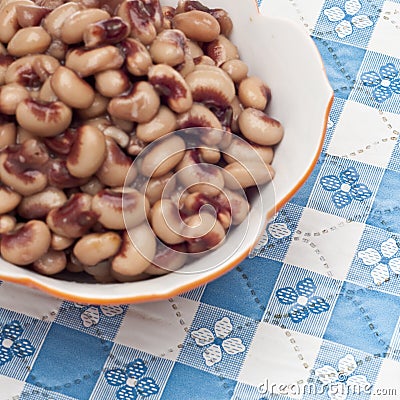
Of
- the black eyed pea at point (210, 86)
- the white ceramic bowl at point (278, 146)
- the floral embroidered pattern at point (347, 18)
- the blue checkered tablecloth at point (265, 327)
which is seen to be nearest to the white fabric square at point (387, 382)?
the blue checkered tablecloth at point (265, 327)

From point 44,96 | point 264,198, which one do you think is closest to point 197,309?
point 264,198

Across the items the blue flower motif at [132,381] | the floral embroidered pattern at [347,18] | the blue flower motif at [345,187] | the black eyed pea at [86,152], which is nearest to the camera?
the black eyed pea at [86,152]

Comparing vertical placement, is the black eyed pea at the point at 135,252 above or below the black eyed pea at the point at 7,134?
below

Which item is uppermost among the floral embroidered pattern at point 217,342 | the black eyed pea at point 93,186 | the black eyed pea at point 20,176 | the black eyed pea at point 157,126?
the black eyed pea at point 157,126

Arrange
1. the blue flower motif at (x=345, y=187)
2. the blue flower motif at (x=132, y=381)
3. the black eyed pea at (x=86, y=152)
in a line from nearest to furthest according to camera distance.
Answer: the black eyed pea at (x=86, y=152), the blue flower motif at (x=132, y=381), the blue flower motif at (x=345, y=187)

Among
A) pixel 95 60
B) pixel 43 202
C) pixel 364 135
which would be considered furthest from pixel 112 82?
pixel 364 135

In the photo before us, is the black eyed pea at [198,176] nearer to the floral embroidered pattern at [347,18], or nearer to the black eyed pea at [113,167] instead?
the black eyed pea at [113,167]
